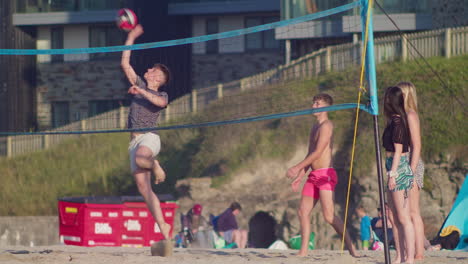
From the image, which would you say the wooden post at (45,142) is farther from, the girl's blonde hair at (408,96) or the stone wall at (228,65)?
the girl's blonde hair at (408,96)

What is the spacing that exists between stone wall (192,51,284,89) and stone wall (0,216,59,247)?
42.9 feet

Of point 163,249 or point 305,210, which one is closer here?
point 305,210

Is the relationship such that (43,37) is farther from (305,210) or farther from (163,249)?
Answer: (305,210)

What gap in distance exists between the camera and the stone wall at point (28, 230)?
24266mm

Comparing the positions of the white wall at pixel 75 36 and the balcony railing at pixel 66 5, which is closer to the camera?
the balcony railing at pixel 66 5

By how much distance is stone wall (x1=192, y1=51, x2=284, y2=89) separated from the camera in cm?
3703

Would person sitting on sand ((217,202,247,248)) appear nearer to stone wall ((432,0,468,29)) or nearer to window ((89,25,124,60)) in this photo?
stone wall ((432,0,468,29))

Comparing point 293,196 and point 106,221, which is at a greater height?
point 293,196

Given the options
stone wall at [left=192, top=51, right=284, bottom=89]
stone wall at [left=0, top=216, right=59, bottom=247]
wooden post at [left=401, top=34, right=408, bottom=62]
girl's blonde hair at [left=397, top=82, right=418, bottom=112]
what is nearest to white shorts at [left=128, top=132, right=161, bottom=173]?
girl's blonde hair at [left=397, top=82, right=418, bottom=112]

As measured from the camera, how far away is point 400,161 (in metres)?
8.80

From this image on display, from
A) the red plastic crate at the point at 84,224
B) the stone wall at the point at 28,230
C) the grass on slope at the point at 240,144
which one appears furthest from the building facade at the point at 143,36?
the red plastic crate at the point at 84,224

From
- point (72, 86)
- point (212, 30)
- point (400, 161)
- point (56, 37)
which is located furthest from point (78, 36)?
point (400, 161)

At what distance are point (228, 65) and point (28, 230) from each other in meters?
14.8

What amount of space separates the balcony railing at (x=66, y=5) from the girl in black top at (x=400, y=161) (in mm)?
29606
